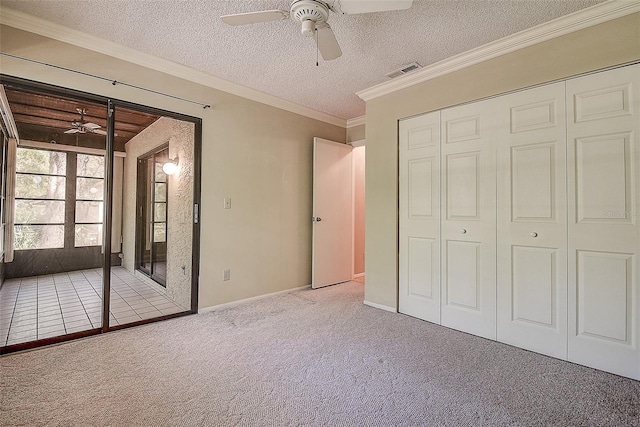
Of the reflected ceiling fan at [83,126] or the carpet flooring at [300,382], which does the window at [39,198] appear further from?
the carpet flooring at [300,382]

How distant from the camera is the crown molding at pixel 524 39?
2.01 m

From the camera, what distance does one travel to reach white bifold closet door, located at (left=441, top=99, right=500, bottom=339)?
2.58 metres

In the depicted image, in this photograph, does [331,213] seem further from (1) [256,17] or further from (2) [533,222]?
(1) [256,17]

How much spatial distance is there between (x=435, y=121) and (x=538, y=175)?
1.06 meters

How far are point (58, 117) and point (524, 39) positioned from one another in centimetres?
417

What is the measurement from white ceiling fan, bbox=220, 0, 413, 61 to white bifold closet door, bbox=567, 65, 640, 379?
64.3 inches

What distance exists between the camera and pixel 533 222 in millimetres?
2354

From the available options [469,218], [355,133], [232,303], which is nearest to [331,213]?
[355,133]

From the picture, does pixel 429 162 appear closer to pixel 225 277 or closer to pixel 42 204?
pixel 225 277

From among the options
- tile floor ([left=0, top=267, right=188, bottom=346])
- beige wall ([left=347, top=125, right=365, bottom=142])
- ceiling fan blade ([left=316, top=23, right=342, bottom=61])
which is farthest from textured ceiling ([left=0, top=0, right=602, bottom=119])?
tile floor ([left=0, top=267, right=188, bottom=346])

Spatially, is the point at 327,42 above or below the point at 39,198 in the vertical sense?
above

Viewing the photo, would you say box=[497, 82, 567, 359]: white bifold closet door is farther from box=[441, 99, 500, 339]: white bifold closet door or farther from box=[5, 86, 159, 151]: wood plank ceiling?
box=[5, 86, 159, 151]: wood plank ceiling

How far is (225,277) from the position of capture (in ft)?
10.9

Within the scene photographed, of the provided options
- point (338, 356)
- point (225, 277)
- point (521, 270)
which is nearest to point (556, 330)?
point (521, 270)
